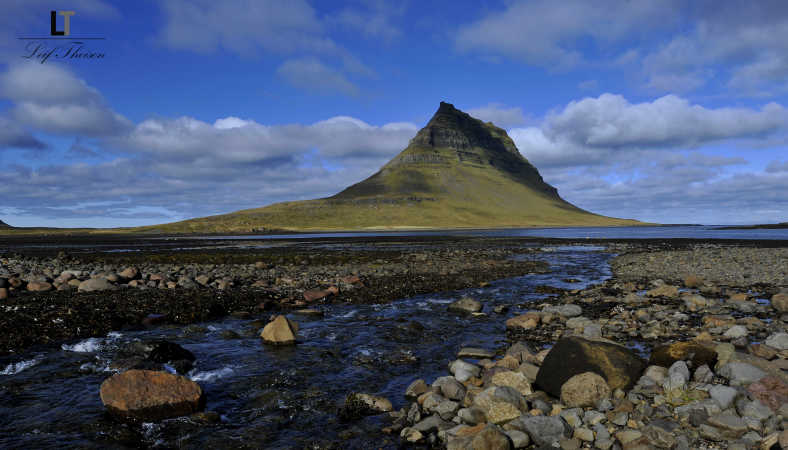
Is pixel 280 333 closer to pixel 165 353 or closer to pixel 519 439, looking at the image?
pixel 165 353

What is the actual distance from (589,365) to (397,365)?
5242 millimetres

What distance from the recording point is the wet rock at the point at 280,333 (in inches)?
562

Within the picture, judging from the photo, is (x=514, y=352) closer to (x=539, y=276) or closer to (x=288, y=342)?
(x=288, y=342)

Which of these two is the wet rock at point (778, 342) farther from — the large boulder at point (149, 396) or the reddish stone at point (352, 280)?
the reddish stone at point (352, 280)

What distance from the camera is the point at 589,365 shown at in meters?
9.27

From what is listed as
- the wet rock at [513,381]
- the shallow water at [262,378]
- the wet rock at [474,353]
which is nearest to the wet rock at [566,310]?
the shallow water at [262,378]

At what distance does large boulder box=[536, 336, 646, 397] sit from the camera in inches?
356

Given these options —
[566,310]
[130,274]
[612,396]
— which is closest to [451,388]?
[612,396]

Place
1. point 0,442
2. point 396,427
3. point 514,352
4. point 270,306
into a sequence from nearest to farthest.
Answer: point 0,442 < point 396,427 < point 514,352 < point 270,306

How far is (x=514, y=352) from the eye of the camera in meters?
12.0

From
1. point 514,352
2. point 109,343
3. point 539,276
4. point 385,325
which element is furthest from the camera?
point 539,276

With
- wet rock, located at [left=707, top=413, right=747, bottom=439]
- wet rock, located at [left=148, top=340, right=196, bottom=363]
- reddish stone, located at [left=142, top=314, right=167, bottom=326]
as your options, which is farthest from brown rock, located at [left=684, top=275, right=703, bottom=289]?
reddish stone, located at [left=142, top=314, right=167, bottom=326]

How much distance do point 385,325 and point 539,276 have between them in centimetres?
1817

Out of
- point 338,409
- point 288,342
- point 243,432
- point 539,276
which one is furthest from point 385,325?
point 539,276
